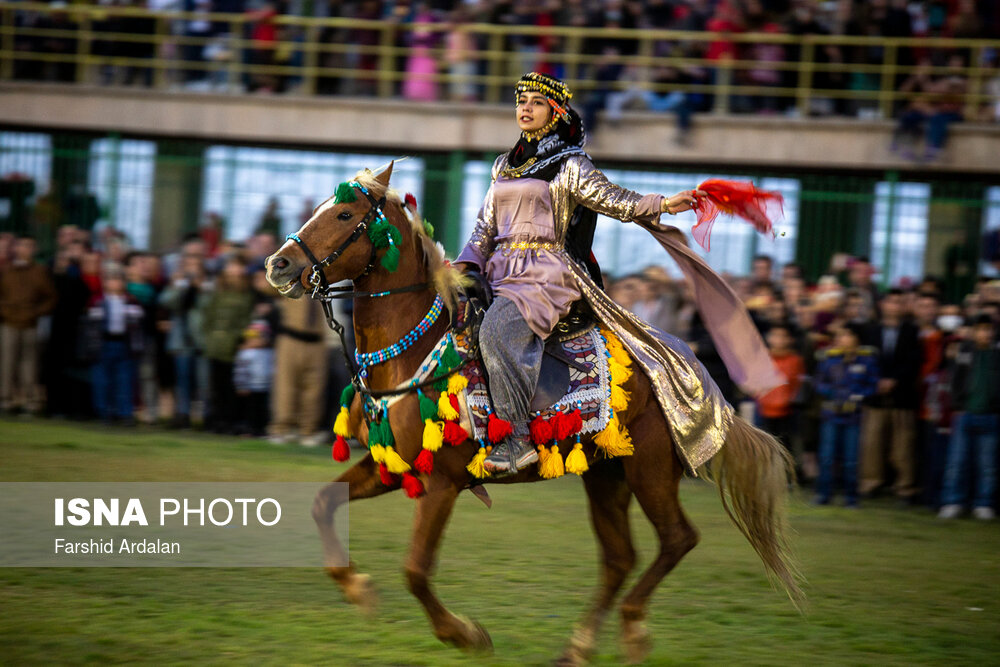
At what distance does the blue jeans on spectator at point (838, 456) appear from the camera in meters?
10.9

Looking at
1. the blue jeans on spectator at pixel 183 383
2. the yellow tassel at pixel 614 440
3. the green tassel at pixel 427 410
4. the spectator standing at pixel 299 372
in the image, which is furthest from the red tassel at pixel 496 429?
the blue jeans on spectator at pixel 183 383

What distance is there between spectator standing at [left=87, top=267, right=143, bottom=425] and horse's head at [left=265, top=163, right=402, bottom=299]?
8341 millimetres

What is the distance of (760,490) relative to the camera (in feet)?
20.6

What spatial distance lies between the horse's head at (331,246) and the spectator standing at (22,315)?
908 centimetres

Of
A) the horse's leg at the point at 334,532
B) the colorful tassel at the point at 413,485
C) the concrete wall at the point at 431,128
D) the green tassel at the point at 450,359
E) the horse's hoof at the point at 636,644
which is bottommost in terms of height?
the horse's hoof at the point at 636,644

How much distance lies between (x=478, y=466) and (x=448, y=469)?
141mm

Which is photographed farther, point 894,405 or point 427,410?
point 894,405

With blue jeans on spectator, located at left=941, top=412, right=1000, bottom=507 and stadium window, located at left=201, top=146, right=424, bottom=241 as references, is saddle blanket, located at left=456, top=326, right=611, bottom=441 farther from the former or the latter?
stadium window, located at left=201, top=146, right=424, bottom=241

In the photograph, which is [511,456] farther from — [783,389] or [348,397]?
[783,389]

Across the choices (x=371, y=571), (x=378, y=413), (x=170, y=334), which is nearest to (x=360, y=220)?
(x=378, y=413)

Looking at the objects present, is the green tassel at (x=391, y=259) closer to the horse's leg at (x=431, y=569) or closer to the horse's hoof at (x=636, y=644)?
the horse's leg at (x=431, y=569)

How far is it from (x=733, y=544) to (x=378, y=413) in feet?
13.7

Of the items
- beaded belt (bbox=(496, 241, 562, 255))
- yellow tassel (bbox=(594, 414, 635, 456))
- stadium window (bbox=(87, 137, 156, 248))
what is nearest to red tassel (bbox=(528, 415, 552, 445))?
yellow tassel (bbox=(594, 414, 635, 456))

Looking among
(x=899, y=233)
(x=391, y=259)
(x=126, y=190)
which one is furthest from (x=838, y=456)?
(x=126, y=190)
